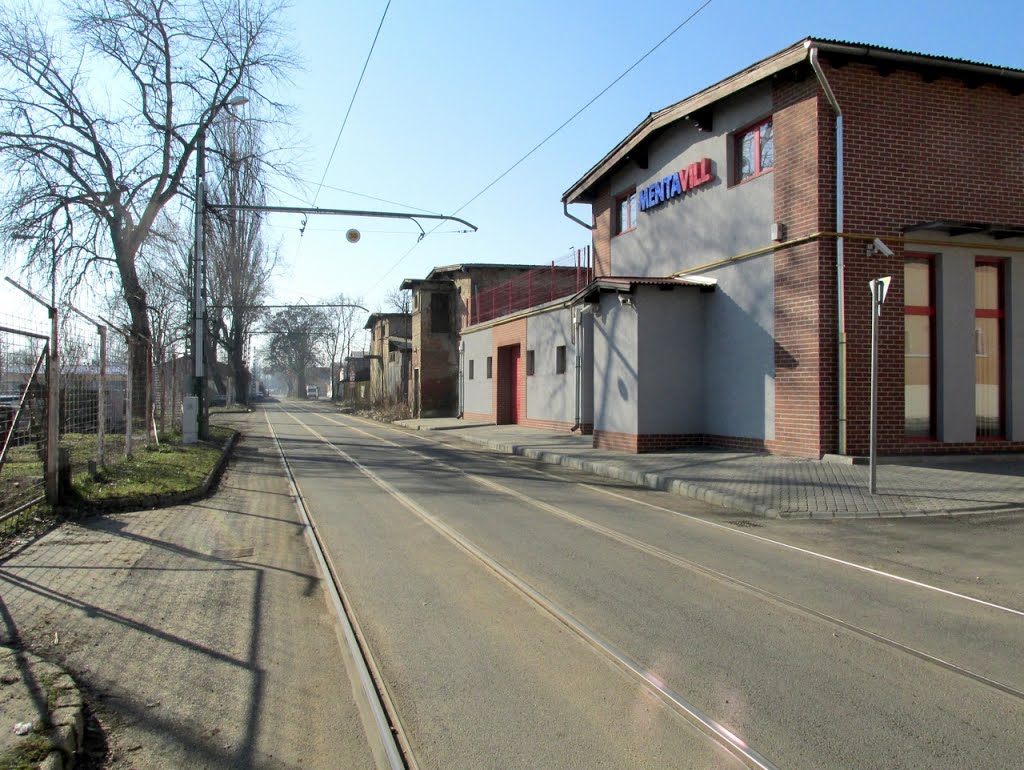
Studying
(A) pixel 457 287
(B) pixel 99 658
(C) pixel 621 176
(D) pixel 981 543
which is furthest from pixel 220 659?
(A) pixel 457 287

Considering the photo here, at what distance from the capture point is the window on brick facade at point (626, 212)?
772 inches

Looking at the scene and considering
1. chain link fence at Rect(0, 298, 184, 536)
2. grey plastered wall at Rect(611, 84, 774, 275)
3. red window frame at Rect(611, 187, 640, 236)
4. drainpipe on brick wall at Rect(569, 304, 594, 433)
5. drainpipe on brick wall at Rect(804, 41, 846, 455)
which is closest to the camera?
chain link fence at Rect(0, 298, 184, 536)

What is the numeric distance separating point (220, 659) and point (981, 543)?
7127 millimetres

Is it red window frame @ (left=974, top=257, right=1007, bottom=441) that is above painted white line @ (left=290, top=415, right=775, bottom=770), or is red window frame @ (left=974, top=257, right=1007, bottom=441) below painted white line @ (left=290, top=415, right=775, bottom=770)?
above

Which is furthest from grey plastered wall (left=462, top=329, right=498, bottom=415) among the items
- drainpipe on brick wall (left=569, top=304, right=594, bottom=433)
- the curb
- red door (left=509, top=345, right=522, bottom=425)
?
the curb

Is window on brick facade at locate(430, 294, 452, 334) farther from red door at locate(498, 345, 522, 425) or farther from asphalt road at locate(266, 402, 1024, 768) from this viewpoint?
asphalt road at locate(266, 402, 1024, 768)

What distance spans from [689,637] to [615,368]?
11.9 meters

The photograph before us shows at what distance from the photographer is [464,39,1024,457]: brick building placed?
12883mm

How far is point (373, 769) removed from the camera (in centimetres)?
331

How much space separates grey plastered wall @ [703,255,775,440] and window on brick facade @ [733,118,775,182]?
5.78 ft

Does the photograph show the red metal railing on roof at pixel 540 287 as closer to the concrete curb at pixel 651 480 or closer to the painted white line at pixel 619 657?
the concrete curb at pixel 651 480

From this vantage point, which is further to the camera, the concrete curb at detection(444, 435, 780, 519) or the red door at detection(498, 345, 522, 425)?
the red door at detection(498, 345, 522, 425)

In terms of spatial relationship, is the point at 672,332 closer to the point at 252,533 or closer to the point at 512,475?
the point at 512,475

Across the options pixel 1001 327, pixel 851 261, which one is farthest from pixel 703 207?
pixel 1001 327
